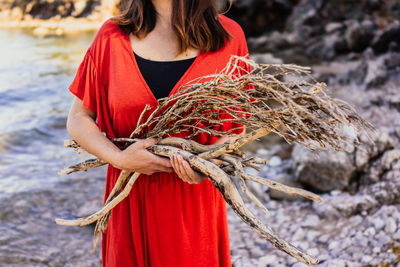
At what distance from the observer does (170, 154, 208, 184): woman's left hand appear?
5.82 ft

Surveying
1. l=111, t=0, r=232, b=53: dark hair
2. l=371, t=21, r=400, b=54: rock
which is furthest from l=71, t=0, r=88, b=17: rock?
l=111, t=0, r=232, b=53: dark hair

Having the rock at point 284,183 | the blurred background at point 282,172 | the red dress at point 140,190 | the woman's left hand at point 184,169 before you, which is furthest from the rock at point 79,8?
the woman's left hand at point 184,169

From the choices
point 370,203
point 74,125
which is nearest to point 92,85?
point 74,125

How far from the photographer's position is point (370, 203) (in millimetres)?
4047

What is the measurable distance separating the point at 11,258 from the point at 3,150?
9.57 feet

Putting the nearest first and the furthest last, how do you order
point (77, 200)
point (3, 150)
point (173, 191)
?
point (173, 191)
point (77, 200)
point (3, 150)

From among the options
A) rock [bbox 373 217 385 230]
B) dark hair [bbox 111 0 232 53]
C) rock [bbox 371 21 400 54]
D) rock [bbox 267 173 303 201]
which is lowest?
rock [bbox 267 173 303 201]

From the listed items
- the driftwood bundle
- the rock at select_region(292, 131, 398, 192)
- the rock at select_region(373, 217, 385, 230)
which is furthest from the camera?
the rock at select_region(292, 131, 398, 192)

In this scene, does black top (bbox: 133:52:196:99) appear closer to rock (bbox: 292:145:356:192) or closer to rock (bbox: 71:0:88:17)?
rock (bbox: 292:145:356:192)

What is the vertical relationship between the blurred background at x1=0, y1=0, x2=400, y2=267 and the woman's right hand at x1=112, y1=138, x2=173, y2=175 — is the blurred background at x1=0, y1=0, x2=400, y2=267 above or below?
below

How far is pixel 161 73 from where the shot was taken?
1.97 m

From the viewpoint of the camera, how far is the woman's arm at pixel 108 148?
1.83 meters

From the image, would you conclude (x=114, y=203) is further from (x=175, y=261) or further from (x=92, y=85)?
(x=92, y=85)

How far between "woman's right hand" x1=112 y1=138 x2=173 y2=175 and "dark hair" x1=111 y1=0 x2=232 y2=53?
0.55 m
